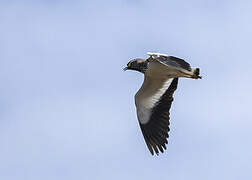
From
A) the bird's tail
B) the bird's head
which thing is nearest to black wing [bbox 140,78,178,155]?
the bird's head

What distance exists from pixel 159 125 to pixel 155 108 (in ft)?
1.87

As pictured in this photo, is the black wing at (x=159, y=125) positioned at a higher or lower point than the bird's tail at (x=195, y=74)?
lower

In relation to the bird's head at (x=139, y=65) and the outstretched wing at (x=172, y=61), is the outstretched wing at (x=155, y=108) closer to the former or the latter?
the bird's head at (x=139, y=65)

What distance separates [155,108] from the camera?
70.6ft

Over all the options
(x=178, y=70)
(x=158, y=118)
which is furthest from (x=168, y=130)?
(x=178, y=70)

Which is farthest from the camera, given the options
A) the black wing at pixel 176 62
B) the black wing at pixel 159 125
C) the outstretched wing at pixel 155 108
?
the outstretched wing at pixel 155 108

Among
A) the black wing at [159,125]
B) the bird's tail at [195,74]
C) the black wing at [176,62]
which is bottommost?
the black wing at [159,125]

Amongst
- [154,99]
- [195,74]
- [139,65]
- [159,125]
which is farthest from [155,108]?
[195,74]

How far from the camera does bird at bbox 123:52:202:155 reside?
2086 centimetres

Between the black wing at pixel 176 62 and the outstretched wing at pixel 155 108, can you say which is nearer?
the black wing at pixel 176 62

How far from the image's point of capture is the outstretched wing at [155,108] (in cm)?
2109

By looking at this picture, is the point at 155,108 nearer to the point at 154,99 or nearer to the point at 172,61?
the point at 154,99

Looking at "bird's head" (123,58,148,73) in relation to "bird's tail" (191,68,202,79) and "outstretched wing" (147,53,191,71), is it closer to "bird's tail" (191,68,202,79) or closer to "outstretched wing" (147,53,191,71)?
"outstretched wing" (147,53,191,71)

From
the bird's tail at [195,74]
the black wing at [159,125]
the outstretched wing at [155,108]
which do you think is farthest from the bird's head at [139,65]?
the bird's tail at [195,74]
